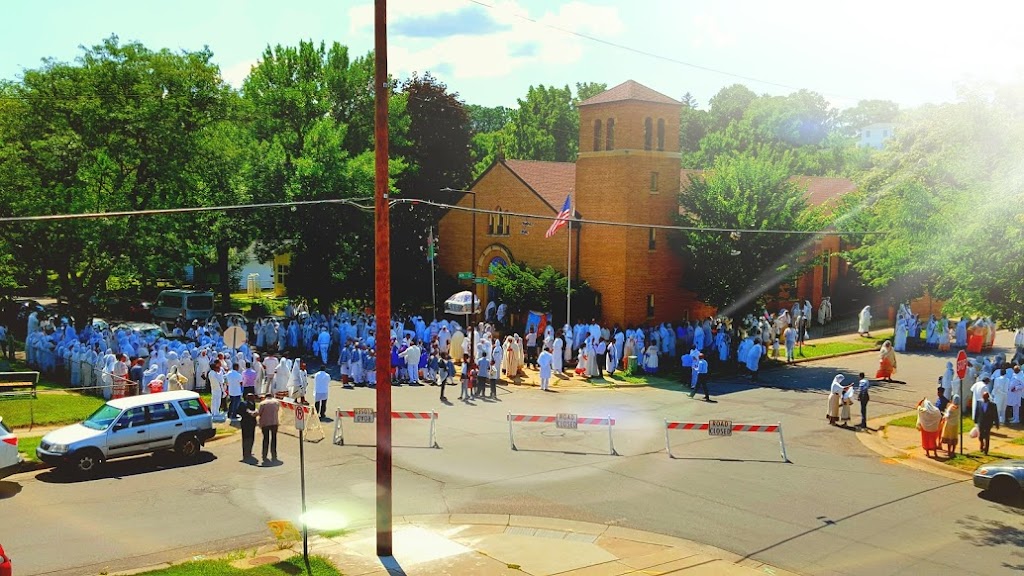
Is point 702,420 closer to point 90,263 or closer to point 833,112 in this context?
point 90,263

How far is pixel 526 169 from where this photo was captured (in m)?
42.6

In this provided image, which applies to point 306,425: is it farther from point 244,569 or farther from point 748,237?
point 748,237

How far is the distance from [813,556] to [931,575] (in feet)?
5.20

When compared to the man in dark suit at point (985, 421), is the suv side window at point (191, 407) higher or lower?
higher

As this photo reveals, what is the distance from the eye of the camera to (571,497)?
15742 millimetres

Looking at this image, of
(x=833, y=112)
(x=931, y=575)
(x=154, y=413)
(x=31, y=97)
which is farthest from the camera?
(x=833, y=112)

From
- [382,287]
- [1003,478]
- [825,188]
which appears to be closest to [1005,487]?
[1003,478]

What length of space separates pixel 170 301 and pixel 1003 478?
122 ft

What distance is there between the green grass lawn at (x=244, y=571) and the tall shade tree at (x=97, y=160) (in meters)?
23.0

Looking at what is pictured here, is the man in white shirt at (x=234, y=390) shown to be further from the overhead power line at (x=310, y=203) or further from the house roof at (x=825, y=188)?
the house roof at (x=825, y=188)

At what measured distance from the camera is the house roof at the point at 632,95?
36219 millimetres

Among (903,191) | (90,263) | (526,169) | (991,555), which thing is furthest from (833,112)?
(991,555)

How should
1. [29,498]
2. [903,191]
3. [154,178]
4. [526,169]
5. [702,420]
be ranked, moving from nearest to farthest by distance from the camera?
[29,498] < [702,420] < [903,191] < [154,178] < [526,169]

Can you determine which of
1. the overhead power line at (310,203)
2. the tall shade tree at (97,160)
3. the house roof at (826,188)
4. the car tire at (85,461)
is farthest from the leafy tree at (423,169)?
the car tire at (85,461)
